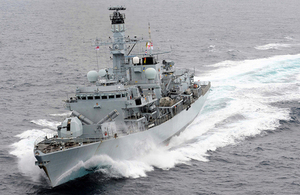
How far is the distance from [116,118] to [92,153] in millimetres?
3392

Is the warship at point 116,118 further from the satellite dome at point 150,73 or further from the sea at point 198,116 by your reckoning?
the sea at point 198,116

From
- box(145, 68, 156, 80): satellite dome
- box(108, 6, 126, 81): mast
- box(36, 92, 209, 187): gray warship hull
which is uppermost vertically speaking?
box(108, 6, 126, 81): mast

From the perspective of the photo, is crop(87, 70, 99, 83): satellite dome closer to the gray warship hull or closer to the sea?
the gray warship hull

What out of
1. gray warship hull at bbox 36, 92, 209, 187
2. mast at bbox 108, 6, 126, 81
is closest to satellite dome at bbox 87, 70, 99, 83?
mast at bbox 108, 6, 126, 81

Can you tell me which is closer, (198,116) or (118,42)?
(118,42)

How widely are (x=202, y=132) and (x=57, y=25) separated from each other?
202ft

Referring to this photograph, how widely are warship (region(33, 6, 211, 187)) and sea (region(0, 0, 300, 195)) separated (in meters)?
0.78

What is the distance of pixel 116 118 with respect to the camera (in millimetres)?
21359

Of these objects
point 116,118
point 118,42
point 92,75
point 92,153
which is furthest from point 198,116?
point 92,153

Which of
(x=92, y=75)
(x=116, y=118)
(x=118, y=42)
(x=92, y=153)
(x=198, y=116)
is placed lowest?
(x=198, y=116)

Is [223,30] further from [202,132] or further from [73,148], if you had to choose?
[73,148]

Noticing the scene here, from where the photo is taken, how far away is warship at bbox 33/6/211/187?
58.9ft

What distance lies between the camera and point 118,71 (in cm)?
2536

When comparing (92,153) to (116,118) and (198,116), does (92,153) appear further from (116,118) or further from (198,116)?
(198,116)
